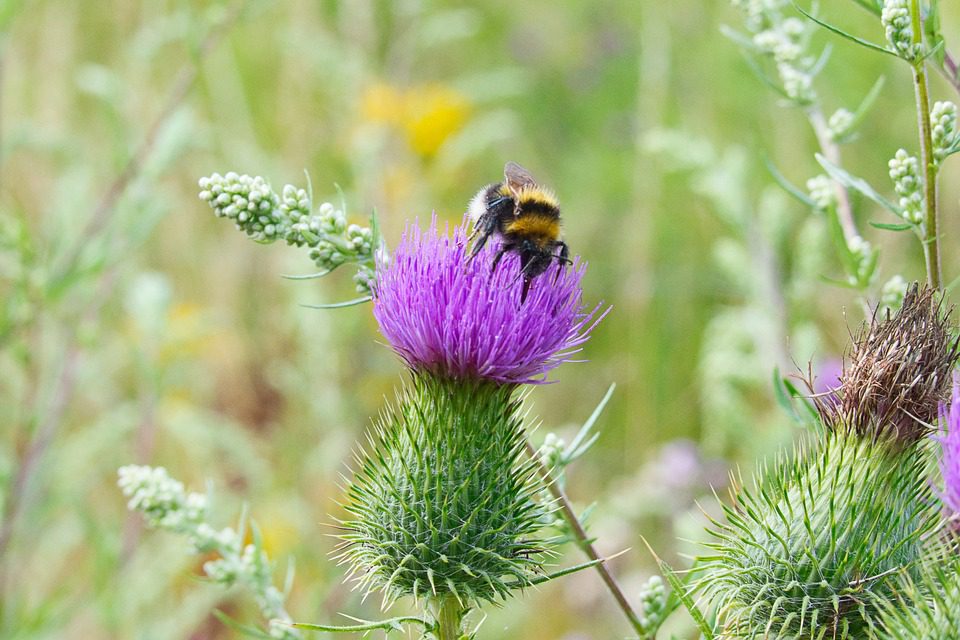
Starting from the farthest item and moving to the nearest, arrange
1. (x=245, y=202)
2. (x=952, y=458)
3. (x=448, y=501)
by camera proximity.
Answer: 1. (x=448, y=501)
2. (x=245, y=202)
3. (x=952, y=458)

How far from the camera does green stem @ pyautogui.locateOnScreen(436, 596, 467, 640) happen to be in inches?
94.0

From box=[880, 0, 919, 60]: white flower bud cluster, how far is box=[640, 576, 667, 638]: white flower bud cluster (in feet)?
4.13

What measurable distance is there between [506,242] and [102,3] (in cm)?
695

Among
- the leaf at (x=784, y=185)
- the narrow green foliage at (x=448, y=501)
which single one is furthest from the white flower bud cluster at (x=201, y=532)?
the leaf at (x=784, y=185)

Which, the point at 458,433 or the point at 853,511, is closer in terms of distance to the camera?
the point at 853,511

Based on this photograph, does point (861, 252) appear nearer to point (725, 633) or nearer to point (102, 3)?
point (725, 633)

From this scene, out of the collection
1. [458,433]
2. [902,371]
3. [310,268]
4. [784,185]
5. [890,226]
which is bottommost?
[902,371]

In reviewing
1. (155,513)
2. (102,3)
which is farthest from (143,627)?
(102,3)

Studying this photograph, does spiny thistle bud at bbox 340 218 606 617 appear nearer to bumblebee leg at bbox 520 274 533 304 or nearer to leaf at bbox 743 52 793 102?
bumblebee leg at bbox 520 274 533 304

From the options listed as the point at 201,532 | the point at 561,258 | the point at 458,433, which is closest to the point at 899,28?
the point at 561,258

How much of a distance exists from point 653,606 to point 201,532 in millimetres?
1172

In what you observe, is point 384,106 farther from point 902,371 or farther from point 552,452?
point 902,371

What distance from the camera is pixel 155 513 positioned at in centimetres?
270

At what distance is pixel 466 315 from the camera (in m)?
2.48
